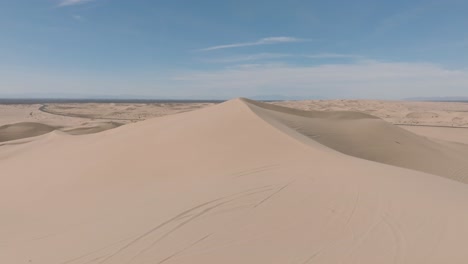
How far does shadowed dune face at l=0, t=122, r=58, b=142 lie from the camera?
66.8ft

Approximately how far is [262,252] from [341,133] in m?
9.77

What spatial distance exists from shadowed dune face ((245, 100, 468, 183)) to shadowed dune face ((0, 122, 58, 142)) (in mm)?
15630

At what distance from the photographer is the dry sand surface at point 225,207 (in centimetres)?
368

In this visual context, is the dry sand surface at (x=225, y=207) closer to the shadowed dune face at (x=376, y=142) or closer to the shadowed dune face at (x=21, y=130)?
the shadowed dune face at (x=376, y=142)

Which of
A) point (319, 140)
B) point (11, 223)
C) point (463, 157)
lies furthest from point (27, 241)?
point (463, 157)

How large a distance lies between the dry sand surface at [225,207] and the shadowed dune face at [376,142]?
9.93 feet

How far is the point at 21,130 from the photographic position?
21.4m

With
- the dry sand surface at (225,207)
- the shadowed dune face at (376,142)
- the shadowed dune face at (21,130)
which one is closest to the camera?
the dry sand surface at (225,207)

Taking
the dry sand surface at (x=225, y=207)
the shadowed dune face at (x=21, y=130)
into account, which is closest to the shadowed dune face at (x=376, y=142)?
the dry sand surface at (x=225, y=207)

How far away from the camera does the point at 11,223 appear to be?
16.5 ft

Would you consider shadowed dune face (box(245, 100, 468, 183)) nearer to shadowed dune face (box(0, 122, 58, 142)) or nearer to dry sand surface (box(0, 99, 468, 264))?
dry sand surface (box(0, 99, 468, 264))

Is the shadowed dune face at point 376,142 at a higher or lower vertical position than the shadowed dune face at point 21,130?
higher

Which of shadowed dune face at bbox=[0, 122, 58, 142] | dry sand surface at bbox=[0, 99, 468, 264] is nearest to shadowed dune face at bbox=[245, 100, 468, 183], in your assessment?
dry sand surface at bbox=[0, 99, 468, 264]

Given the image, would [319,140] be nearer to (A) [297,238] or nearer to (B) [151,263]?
(A) [297,238]
